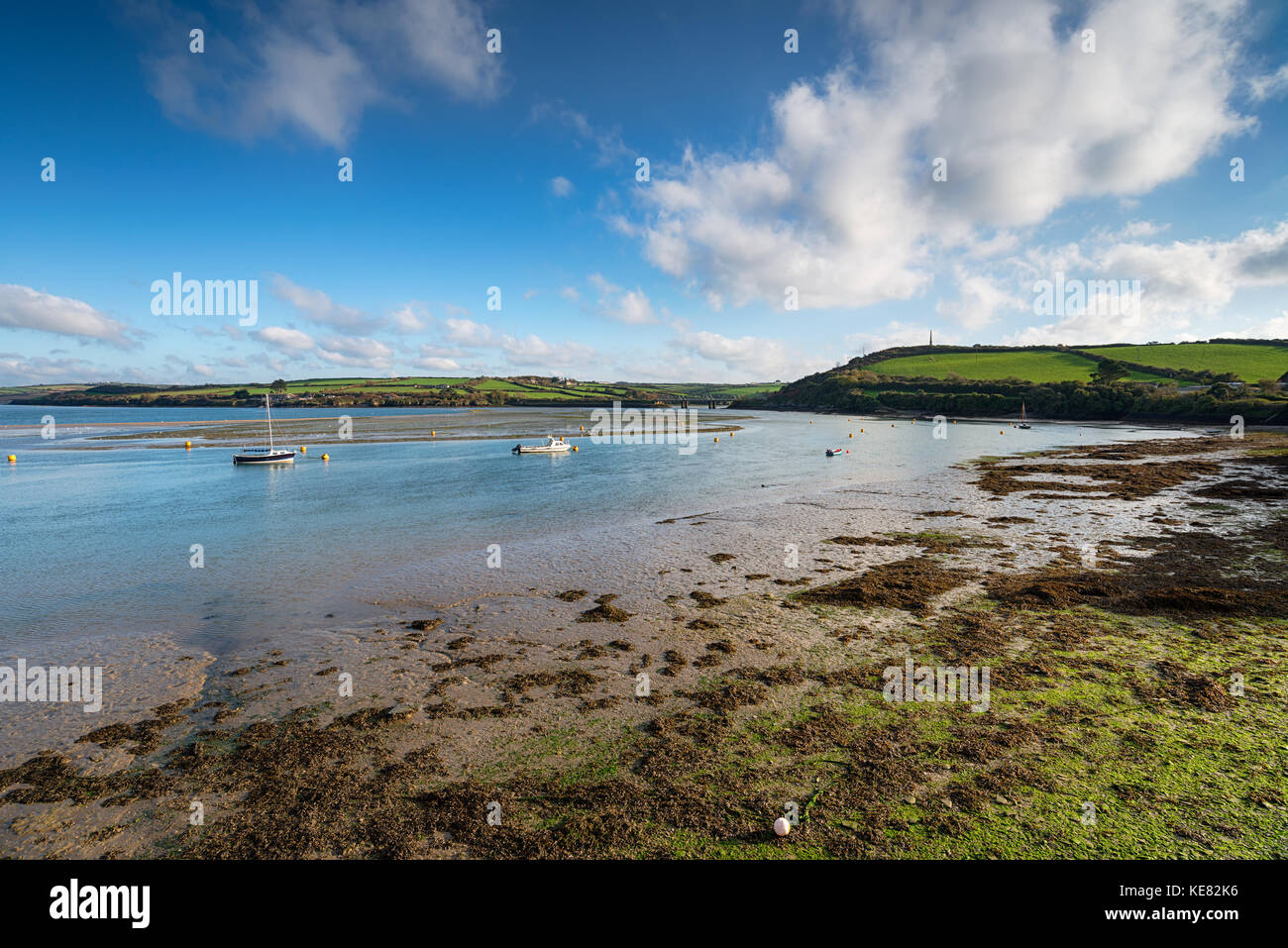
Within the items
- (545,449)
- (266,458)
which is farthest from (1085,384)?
(266,458)

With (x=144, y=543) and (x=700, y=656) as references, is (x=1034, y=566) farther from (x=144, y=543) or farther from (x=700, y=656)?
(x=144, y=543)

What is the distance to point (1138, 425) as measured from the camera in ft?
305

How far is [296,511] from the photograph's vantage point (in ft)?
98.6

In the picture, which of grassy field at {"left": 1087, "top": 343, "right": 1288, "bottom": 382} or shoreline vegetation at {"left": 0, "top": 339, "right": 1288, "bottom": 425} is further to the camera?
grassy field at {"left": 1087, "top": 343, "right": 1288, "bottom": 382}

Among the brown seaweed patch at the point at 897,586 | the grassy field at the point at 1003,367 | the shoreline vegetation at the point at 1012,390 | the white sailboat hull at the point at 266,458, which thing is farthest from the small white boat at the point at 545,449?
the grassy field at the point at 1003,367

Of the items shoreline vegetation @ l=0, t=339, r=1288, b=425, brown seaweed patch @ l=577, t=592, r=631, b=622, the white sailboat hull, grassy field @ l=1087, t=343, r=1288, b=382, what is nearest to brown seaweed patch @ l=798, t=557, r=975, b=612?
brown seaweed patch @ l=577, t=592, r=631, b=622

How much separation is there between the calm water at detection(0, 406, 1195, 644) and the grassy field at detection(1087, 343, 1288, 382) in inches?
3013

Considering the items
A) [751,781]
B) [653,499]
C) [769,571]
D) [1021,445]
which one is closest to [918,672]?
[751,781]

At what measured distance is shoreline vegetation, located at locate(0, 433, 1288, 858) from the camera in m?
6.62

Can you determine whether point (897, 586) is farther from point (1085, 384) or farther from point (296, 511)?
point (1085, 384)

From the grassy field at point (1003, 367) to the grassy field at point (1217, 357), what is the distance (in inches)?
289

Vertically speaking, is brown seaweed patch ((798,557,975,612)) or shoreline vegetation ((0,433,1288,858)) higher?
brown seaweed patch ((798,557,975,612))

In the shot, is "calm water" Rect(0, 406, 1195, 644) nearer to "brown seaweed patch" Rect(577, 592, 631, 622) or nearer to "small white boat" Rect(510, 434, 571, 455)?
"small white boat" Rect(510, 434, 571, 455)

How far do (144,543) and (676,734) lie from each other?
2475 cm
